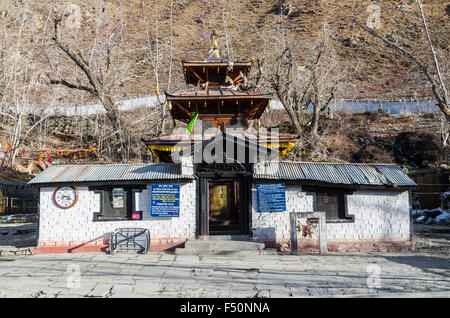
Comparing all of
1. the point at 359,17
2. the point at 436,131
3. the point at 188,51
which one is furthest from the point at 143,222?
the point at 359,17

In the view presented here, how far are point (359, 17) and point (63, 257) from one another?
215 feet

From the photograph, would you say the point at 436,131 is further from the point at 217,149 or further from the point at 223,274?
the point at 223,274

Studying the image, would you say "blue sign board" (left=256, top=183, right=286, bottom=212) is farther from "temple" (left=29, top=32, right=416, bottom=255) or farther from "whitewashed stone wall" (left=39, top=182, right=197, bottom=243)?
"whitewashed stone wall" (left=39, top=182, right=197, bottom=243)

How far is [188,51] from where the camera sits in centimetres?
5631

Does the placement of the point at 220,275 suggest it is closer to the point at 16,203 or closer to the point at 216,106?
the point at 216,106

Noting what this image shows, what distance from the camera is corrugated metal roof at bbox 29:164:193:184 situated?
38.8 feet

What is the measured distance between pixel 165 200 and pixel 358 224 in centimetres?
723

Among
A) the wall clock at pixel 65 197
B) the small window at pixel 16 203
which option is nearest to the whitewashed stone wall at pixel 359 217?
the wall clock at pixel 65 197

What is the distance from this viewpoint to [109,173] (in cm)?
1223

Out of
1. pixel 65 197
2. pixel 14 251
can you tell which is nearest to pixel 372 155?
pixel 65 197

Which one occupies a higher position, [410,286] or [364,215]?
[364,215]

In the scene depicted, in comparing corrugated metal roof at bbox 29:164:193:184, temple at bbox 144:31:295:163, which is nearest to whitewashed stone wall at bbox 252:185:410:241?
temple at bbox 144:31:295:163

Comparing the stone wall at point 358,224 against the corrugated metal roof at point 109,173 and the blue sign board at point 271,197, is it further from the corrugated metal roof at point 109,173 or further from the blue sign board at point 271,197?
the corrugated metal roof at point 109,173

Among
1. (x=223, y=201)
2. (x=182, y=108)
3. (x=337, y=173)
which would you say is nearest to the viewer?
(x=337, y=173)
